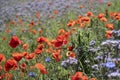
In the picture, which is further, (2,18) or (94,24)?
(2,18)

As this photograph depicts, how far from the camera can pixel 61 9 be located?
10.6 m

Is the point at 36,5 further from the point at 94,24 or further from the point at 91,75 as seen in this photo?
the point at 91,75

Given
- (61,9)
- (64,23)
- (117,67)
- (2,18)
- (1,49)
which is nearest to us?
(117,67)

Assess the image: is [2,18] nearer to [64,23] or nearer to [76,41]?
[64,23]

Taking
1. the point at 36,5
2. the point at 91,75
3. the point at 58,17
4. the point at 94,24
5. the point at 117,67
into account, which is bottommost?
the point at 36,5

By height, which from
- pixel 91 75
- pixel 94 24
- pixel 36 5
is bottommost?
pixel 36 5

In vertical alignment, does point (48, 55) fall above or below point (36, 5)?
above

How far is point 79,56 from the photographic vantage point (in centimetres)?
447

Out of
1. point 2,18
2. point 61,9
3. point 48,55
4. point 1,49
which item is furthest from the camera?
point 2,18

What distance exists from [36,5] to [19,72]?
809 centimetres

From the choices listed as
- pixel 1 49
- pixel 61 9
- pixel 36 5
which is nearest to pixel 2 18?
pixel 36 5

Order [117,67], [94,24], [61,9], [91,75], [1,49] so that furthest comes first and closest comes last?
[61,9], [1,49], [94,24], [91,75], [117,67]

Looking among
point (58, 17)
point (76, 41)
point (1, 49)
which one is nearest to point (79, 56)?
point (76, 41)

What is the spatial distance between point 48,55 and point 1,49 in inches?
76.9
